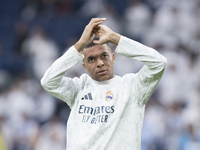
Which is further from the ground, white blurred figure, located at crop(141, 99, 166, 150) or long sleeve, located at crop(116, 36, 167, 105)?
long sleeve, located at crop(116, 36, 167, 105)

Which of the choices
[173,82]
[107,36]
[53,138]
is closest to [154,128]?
[173,82]

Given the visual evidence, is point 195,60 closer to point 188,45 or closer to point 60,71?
point 188,45

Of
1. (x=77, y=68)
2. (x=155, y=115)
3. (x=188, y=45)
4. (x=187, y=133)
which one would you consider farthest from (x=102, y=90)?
(x=188, y=45)

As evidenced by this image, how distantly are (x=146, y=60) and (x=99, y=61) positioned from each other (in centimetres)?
47

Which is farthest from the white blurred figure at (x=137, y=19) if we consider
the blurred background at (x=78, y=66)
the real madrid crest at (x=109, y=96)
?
the real madrid crest at (x=109, y=96)

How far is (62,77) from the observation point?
11.8 ft

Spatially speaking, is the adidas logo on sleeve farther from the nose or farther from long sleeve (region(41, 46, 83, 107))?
the nose

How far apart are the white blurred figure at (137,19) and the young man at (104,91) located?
22.4 feet

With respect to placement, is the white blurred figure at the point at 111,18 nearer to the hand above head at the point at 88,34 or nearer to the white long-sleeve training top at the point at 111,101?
the white long-sleeve training top at the point at 111,101

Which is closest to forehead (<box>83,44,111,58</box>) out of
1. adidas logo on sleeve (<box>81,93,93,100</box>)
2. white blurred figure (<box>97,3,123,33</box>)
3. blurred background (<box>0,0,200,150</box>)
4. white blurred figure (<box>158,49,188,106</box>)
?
adidas logo on sleeve (<box>81,93,93,100</box>)

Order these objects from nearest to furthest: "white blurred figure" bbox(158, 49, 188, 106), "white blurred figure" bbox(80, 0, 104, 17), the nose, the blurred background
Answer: the nose < the blurred background < "white blurred figure" bbox(158, 49, 188, 106) < "white blurred figure" bbox(80, 0, 104, 17)

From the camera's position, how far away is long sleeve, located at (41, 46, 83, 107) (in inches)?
137

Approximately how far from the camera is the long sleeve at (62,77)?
3.49 meters

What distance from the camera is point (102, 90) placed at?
3.60m
